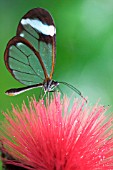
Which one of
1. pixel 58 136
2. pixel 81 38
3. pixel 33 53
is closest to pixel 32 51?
pixel 33 53

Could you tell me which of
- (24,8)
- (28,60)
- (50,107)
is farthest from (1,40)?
(50,107)

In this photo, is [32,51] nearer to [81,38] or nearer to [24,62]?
[24,62]

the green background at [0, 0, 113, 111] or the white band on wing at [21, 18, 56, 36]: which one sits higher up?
the green background at [0, 0, 113, 111]

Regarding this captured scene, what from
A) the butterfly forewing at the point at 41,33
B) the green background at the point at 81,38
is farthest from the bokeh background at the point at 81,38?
the butterfly forewing at the point at 41,33

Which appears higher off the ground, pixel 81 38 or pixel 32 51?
pixel 81 38

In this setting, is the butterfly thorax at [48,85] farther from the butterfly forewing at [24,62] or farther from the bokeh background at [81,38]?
the bokeh background at [81,38]

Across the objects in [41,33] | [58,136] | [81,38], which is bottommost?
[58,136]

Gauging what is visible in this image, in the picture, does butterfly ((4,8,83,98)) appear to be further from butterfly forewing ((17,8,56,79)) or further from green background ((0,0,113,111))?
green background ((0,0,113,111))

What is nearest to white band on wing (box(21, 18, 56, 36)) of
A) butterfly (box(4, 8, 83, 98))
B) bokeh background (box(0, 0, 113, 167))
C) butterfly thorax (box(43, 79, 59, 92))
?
butterfly (box(4, 8, 83, 98))
